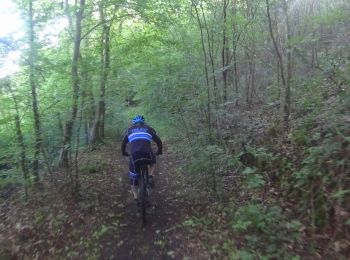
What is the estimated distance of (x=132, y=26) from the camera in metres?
15.0

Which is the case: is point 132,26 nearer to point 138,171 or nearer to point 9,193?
point 9,193

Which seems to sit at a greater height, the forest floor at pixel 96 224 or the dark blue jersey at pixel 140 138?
the dark blue jersey at pixel 140 138

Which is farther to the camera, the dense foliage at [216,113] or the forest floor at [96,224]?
the forest floor at [96,224]

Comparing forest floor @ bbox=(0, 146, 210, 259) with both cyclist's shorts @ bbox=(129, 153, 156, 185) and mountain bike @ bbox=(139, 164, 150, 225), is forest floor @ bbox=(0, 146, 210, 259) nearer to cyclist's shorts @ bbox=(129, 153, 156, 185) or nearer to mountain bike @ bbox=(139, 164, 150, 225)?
mountain bike @ bbox=(139, 164, 150, 225)

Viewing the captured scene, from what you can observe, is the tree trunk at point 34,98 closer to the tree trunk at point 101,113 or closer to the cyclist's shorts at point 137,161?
the cyclist's shorts at point 137,161

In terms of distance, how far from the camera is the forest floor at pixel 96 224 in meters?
6.10

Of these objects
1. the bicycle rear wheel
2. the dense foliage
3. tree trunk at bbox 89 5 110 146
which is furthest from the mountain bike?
tree trunk at bbox 89 5 110 146

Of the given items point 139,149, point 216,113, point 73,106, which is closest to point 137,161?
point 139,149

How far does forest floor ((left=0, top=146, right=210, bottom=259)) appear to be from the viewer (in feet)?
20.0

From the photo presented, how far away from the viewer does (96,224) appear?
7.25m

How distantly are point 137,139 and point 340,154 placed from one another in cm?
390

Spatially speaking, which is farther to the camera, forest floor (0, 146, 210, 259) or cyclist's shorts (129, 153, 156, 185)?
cyclist's shorts (129, 153, 156, 185)

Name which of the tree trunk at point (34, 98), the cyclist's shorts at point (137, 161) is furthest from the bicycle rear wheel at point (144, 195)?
the tree trunk at point (34, 98)

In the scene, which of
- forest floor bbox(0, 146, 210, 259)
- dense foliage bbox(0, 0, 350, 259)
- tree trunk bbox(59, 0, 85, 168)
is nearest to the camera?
dense foliage bbox(0, 0, 350, 259)
